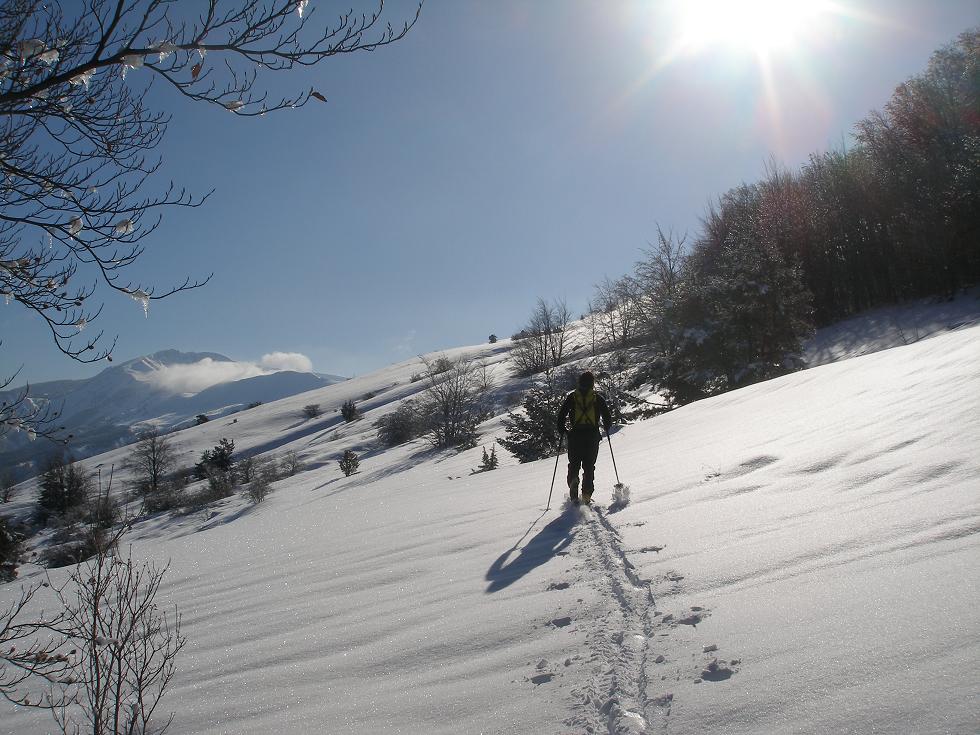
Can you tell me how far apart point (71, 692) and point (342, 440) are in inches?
1012

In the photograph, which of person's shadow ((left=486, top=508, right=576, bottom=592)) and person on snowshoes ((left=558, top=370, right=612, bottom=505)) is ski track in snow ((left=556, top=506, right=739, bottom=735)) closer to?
person's shadow ((left=486, top=508, right=576, bottom=592))

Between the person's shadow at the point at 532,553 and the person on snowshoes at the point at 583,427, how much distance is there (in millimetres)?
834

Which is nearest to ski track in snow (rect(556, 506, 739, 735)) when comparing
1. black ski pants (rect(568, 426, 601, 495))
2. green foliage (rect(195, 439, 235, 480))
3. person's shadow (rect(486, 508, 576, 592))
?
person's shadow (rect(486, 508, 576, 592))

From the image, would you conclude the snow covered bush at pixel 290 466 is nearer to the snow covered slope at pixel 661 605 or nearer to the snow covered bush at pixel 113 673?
the snow covered slope at pixel 661 605

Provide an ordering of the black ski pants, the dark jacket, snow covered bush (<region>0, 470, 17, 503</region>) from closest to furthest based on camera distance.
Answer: the black ski pants
the dark jacket
snow covered bush (<region>0, 470, 17, 503</region>)

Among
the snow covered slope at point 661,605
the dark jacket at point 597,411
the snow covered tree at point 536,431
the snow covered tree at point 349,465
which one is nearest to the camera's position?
the snow covered slope at point 661,605

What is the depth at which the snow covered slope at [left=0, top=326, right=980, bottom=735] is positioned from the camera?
6.58 feet

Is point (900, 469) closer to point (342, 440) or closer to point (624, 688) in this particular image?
point (624, 688)

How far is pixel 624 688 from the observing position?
2.32 meters

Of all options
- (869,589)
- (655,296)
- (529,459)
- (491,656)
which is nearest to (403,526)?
(491,656)

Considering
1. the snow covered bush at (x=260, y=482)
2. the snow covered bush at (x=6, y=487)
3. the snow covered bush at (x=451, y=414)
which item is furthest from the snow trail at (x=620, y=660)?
the snow covered bush at (x=6, y=487)

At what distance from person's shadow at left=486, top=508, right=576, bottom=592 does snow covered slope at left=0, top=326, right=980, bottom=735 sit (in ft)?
0.08

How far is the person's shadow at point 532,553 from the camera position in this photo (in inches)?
154

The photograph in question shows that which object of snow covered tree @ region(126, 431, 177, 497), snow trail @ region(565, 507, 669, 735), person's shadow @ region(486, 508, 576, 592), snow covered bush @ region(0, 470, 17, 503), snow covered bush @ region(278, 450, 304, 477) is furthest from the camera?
snow covered bush @ region(0, 470, 17, 503)
